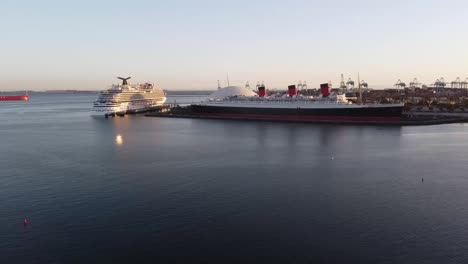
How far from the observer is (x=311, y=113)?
4491 cm

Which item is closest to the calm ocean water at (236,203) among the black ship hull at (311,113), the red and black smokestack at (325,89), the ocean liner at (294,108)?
the black ship hull at (311,113)

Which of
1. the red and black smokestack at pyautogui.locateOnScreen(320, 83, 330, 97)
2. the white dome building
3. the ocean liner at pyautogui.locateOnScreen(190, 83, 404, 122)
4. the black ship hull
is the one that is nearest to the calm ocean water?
the black ship hull

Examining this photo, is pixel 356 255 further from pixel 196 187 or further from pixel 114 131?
pixel 114 131

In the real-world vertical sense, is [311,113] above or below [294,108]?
below

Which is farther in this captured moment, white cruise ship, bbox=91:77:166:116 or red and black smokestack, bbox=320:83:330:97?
white cruise ship, bbox=91:77:166:116

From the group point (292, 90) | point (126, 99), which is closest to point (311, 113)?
point (292, 90)

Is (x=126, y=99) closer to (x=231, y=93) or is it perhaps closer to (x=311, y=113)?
(x=231, y=93)

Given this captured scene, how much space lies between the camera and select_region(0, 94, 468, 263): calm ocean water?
10.6m

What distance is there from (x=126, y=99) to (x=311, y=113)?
30.4 metres

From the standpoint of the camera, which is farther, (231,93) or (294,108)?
(231,93)

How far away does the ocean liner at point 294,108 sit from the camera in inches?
1631

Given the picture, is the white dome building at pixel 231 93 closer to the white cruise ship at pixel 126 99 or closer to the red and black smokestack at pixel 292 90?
the red and black smokestack at pixel 292 90

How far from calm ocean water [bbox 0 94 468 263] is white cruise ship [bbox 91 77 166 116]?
99.4 ft

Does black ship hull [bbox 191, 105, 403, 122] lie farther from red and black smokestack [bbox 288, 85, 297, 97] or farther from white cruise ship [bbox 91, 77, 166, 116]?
white cruise ship [bbox 91, 77, 166, 116]
